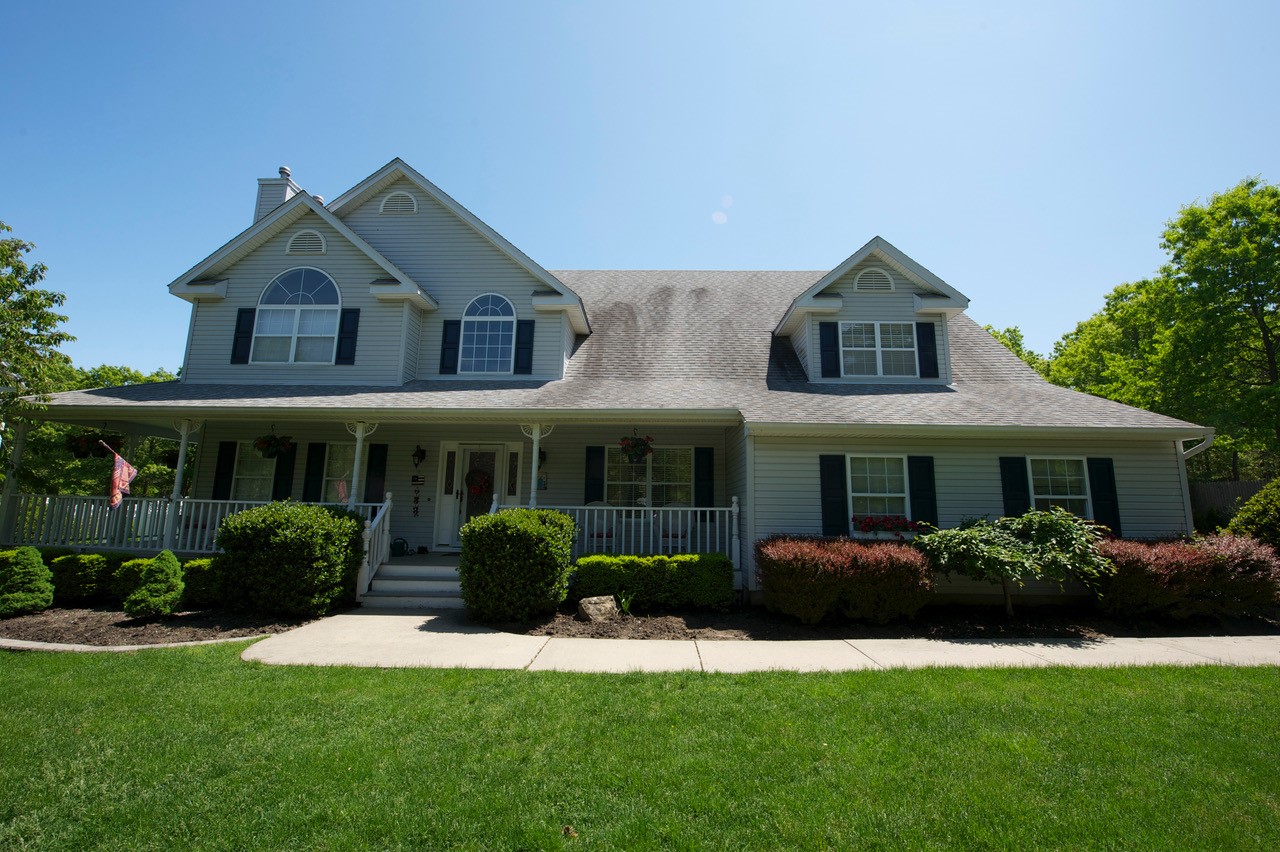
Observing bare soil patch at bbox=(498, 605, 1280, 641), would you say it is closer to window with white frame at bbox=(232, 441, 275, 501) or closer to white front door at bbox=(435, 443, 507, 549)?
white front door at bbox=(435, 443, 507, 549)

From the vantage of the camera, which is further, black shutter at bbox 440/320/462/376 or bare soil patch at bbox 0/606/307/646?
black shutter at bbox 440/320/462/376

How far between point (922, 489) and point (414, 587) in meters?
8.76

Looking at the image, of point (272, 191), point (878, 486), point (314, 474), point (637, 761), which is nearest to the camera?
point (637, 761)

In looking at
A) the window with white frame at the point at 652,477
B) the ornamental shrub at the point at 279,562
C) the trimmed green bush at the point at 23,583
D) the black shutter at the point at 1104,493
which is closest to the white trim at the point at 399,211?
the window with white frame at the point at 652,477

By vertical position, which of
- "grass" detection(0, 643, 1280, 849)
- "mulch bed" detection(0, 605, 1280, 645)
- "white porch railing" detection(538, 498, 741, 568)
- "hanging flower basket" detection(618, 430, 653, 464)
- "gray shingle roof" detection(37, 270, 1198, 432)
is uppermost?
"gray shingle roof" detection(37, 270, 1198, 432)

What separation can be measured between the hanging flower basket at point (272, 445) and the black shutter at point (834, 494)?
10.6 m

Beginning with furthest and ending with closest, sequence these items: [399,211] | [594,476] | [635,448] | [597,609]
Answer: [399,211] < [594,476] < [635,448] < [597,609]

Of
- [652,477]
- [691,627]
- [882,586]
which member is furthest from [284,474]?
[882,586]

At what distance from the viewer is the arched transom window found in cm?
1270

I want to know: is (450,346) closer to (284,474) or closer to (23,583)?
(284,474)

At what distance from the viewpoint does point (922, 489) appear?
34.2 feet

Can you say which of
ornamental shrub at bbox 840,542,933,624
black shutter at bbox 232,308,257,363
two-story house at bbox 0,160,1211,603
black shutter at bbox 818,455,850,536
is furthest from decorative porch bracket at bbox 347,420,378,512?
ornamental shrub at bbox 840,542,933,624

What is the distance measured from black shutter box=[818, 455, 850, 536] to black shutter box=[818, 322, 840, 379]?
2.81 meters

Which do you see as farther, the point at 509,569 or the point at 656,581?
the point at 656,581
